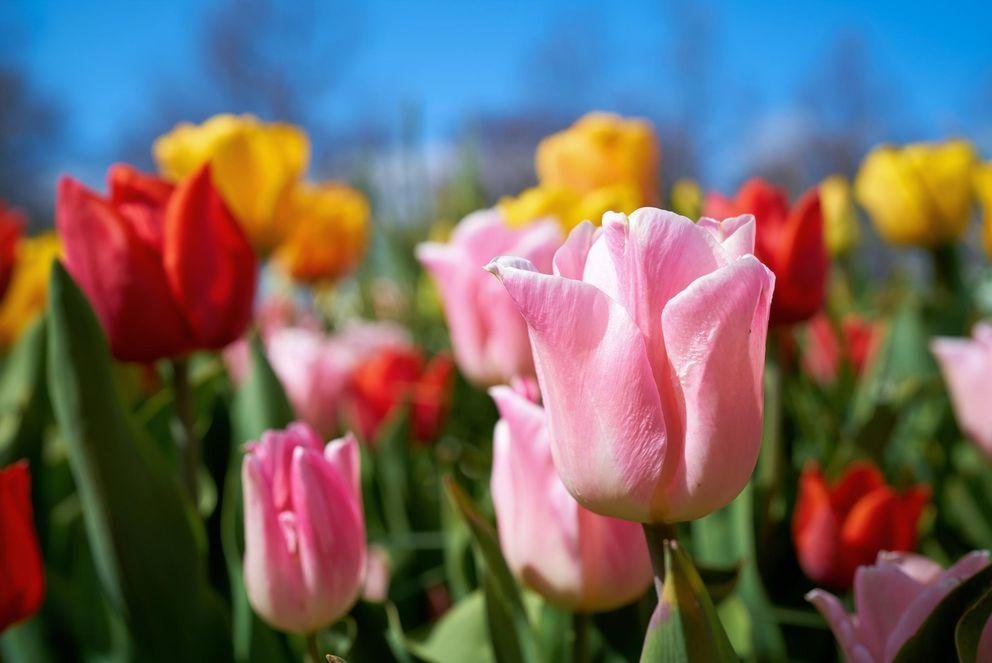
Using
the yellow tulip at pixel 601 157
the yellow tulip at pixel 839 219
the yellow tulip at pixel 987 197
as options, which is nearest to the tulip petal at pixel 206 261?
the yellow tulip at pixel 601 157

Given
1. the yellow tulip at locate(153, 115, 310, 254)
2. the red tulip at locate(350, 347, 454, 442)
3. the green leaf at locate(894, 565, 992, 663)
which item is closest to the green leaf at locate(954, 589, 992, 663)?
the green leaf at locate(894, 565, 992, 663)

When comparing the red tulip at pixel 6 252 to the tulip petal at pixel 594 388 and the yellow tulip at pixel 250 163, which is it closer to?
the yellow tulip at pixel 250 163

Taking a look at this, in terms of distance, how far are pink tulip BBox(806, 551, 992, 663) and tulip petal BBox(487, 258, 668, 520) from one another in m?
0.11

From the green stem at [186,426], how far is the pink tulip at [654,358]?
35 cm

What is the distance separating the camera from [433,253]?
80cm

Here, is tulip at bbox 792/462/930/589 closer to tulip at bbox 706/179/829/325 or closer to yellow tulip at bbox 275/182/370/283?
tulip at bbox 706/179/829/325

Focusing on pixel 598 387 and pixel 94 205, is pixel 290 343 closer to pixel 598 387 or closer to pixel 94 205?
pixel 94 205

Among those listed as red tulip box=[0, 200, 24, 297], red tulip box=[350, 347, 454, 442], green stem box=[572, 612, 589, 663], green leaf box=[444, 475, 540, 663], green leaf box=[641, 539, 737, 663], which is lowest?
red tulip box=[350, 347, 454, 442]

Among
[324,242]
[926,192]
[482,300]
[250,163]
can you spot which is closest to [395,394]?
Result: [482,300]

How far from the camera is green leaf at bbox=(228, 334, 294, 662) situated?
536 millimetres

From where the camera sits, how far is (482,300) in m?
0.81

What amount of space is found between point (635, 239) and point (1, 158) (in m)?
13.9

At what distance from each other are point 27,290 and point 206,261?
86 cm

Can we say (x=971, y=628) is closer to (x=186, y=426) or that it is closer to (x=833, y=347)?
(x=186, y=426)
